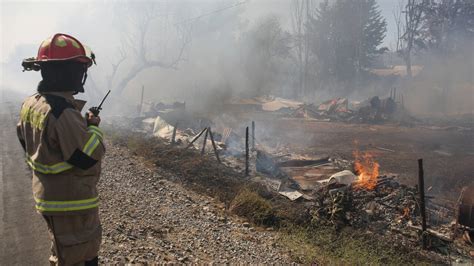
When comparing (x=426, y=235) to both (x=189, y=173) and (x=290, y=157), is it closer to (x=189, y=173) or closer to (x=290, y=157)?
(x=189, y=173)

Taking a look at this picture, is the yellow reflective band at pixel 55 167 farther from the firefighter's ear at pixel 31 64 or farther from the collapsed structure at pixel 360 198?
the collapsed structure at pixel 360 198

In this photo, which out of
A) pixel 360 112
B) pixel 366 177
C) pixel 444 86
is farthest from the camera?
pixel 444 86

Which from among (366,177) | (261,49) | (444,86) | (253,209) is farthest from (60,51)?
(261,49)

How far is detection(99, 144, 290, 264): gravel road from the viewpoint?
4.24 metres

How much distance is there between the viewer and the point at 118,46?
31.1 m

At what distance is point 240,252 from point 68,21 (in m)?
33.3

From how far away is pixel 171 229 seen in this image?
200 inches

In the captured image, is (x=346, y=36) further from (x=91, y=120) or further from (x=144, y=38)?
(x=91, y=120)

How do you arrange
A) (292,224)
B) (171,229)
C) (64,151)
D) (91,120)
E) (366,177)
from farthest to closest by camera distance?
1. (366,177)
2. (292,224)
3. (171,229)
4. (91,120)
5. (64,151)

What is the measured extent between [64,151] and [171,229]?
343cm

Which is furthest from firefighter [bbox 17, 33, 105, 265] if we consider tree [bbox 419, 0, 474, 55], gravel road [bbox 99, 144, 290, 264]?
tree [bbox 419, 0, 474, 55]

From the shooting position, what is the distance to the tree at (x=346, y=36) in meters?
38.9

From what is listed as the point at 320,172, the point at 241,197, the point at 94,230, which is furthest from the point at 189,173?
the point at 94,230

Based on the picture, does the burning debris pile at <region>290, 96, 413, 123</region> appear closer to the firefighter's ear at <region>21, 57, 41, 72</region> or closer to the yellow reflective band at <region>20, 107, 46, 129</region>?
the firefighter's ear at <region>21, 57, 41, 72</region>
